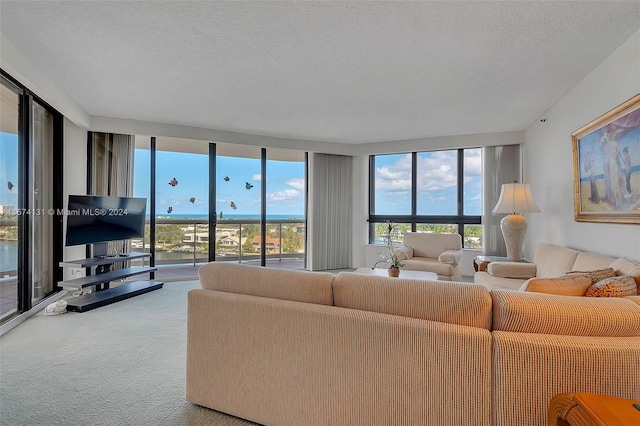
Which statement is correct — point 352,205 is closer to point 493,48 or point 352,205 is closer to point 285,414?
point 493,48

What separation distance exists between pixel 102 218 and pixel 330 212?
3.77 metres

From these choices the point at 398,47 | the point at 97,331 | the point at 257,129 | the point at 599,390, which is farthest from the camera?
the point at 257,129

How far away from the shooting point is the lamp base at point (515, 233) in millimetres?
4324

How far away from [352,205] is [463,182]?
2092 mm

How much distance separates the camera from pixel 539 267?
12.0 feet

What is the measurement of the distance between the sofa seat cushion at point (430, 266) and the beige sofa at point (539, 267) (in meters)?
0.58

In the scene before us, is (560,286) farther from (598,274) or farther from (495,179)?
(495,179)

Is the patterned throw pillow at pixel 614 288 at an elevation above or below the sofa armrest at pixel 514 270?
above

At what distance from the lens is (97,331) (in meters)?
3.10

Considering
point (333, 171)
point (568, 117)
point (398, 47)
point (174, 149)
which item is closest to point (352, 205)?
point (333, 171)

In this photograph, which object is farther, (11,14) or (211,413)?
(11,14)

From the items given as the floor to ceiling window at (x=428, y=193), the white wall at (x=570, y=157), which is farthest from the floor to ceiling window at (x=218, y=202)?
the white wall at (x=570, y=157)

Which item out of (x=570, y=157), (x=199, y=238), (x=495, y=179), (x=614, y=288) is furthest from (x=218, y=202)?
(x=614, y=288)

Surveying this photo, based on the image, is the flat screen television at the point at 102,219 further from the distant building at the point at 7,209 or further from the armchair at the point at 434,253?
the armchair at the point at 434,253
